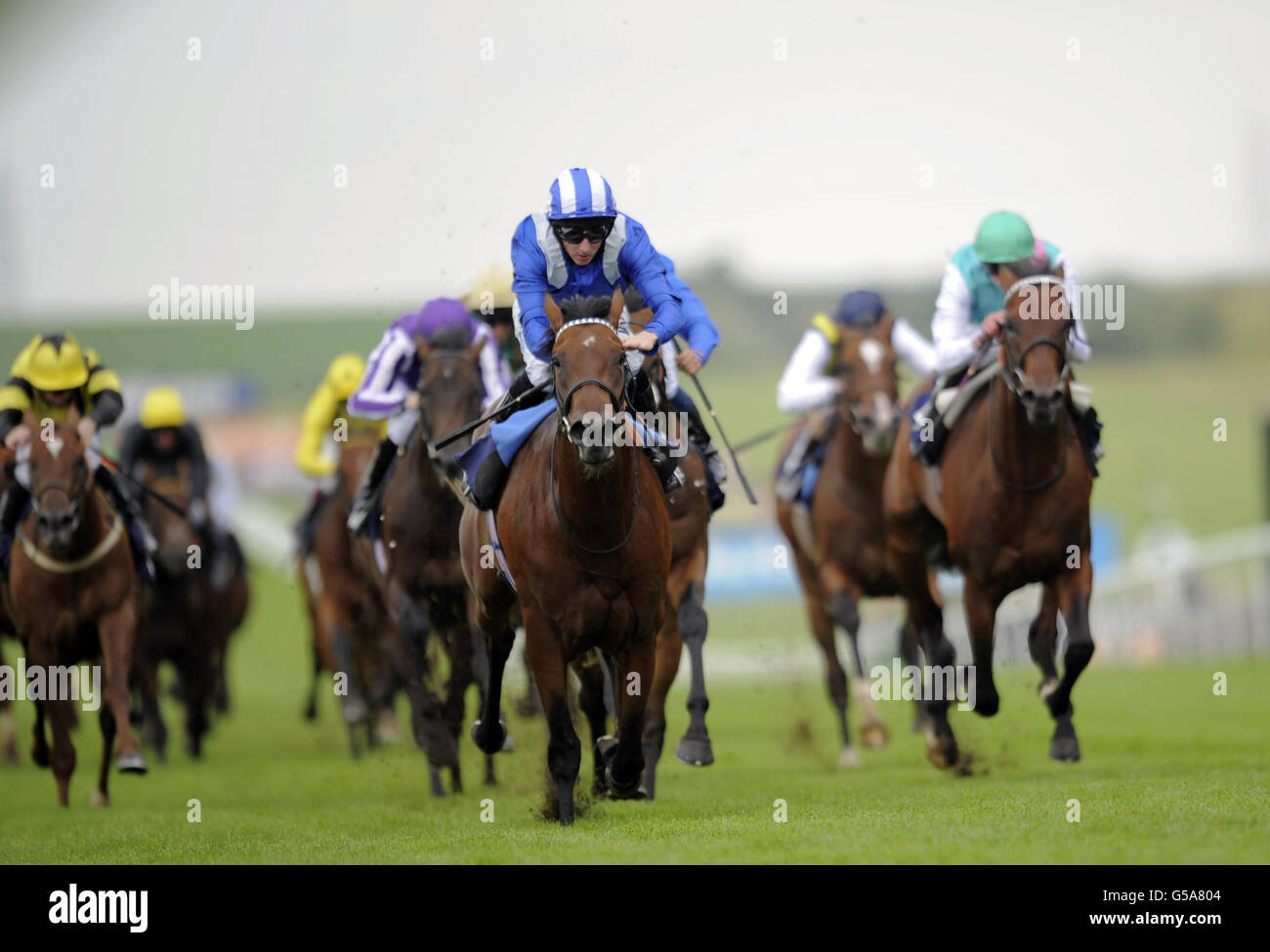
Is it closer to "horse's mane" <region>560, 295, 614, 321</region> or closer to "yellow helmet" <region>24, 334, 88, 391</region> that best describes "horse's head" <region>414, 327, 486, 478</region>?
"yellow helmet" <region>24, 334, 88, 391</region>

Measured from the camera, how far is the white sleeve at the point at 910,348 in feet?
45.0

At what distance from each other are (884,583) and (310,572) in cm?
602

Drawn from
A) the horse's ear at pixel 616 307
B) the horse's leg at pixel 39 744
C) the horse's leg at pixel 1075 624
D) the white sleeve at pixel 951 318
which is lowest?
the horse's leg at pixel 39 744

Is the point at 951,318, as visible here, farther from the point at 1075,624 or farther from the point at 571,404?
the point at 571,404

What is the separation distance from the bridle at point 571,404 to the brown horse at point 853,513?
4.46 meters

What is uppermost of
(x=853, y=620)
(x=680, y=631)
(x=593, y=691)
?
(x=853, y=620)

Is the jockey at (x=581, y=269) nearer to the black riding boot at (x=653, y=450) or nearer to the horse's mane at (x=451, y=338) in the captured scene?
the black riding boot at (x=653, y=450)

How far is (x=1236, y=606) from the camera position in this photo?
24.5 metres

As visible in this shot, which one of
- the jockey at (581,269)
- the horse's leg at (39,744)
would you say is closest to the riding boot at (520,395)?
the jockey at (581,269)

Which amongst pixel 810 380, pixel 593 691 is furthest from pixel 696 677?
pixel 810 380

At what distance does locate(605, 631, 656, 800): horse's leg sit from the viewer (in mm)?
8742

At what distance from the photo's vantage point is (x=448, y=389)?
11328 mm

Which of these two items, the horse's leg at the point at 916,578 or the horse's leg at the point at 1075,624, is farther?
the horse's leg at the point at 916,578

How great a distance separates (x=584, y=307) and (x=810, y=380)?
5.63m
